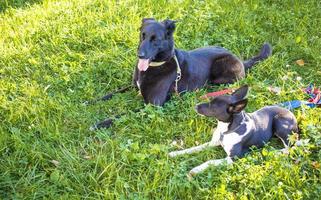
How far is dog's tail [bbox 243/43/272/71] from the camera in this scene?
15.3 ft

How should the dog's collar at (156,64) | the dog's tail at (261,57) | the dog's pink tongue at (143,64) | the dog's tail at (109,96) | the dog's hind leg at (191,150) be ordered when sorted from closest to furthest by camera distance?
1. the dog's hind leg at (191,150)
2. the dog's pink tongue at (143,64)
3. the dog's collar at (156,64)
4. the dog's tail at (109,96)
5. the dog's tail at (261,57)

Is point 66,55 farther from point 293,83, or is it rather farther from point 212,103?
point 293,83

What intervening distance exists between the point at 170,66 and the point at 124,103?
559mm

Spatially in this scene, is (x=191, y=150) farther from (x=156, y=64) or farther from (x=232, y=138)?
(x=156, y=64)

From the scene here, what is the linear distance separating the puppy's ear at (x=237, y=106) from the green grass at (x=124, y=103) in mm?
398

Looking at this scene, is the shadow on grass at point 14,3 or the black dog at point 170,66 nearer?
the black dog at point 170,66

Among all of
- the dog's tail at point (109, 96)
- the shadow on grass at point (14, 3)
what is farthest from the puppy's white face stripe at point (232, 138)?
the shadow on grass at point (14, 3)

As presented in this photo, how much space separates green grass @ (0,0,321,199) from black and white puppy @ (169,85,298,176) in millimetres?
88

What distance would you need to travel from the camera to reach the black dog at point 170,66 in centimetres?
384

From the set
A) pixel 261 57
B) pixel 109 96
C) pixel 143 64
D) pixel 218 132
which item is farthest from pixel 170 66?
pixel 261 57

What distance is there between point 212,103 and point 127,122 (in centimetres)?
91

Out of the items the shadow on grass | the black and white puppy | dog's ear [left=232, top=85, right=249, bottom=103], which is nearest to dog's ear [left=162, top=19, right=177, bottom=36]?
the black and white puppy

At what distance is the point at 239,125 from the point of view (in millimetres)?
3289

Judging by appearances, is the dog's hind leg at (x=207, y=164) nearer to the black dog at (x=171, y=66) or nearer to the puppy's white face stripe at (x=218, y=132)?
→ the puppy's white face stripe at (x=218, y=132)
